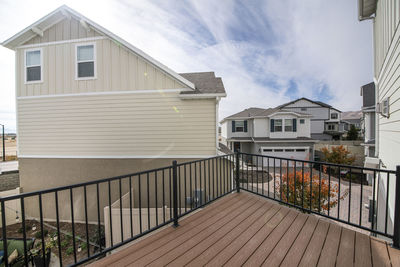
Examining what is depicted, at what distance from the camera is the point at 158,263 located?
176 centimetres

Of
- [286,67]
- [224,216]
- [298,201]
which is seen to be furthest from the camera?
[286,67]

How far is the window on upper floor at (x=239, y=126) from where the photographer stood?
672 inches

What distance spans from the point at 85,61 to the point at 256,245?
758 cm

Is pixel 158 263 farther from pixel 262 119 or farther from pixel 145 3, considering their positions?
pixel 262 119

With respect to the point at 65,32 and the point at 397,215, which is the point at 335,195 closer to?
the point at 397,215

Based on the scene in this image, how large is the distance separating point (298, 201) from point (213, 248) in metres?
5.01

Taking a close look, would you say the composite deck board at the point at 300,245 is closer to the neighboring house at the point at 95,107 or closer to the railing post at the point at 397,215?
the railing post at the point at 397,215

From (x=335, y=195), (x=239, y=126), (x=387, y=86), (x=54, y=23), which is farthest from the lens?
(x=239, y=126)

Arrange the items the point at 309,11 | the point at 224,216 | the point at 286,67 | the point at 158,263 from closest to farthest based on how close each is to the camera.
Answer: the point at 158,263 < the point at 224,216 < the point at 309,11 < the point at 286,67

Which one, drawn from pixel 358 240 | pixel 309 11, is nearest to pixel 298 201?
pixel 358 240

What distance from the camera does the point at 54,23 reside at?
6238 millimetres

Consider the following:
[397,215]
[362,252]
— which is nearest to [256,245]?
[362,252]

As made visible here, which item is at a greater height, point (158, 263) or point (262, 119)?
point (262, 119)

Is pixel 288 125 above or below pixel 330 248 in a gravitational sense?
above
